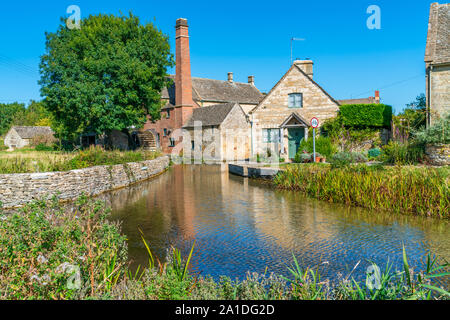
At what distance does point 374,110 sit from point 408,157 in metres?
6.76

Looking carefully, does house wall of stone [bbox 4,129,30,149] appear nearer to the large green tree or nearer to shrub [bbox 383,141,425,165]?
the large green tree

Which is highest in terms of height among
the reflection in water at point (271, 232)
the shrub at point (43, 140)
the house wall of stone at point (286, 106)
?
the house wall of stone at point (286, 106)

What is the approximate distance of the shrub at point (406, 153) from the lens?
57.4ft

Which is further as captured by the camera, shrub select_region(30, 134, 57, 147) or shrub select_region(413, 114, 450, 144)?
shrub select_region(30, 134, 57, 147)

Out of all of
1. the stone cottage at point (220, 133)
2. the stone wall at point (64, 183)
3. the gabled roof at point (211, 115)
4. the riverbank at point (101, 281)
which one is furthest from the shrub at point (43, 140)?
the riverbank at point (101, 281)

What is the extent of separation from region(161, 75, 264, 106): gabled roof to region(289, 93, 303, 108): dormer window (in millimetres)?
17357

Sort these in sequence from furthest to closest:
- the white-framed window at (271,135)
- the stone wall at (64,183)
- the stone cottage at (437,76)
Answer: the white-framed window at (271,135) < the stone cottage at (437,76) < the stone wall at (64,183)

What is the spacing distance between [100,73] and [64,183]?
15.7m

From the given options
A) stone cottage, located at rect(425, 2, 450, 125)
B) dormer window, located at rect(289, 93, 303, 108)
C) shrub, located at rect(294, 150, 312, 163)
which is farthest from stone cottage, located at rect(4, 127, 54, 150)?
stone cottage, located at rect(425, 2, 450, 125)

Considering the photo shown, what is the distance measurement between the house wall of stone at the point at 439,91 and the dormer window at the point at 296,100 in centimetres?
905

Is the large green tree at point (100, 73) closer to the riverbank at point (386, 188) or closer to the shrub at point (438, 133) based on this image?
the riverbank at point (386, 188)

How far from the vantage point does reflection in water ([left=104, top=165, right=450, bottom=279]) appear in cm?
725

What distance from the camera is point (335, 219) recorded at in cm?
1088
